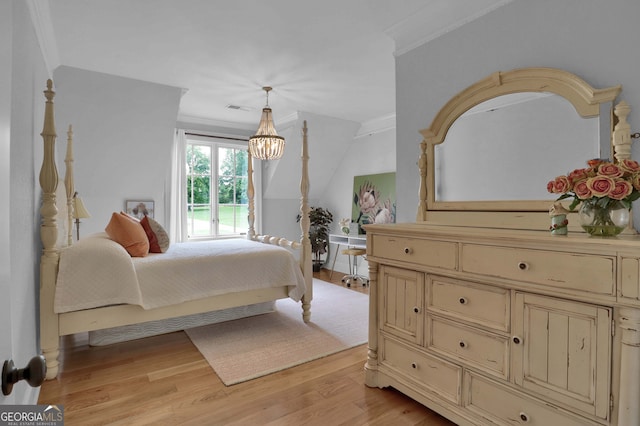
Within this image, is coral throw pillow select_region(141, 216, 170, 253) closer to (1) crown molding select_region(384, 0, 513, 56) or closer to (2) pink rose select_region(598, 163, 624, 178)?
(1) crown molding select_region(384, 0, 513, 56)

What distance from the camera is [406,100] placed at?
272 centimetres

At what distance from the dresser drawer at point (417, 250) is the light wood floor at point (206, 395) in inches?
33.9

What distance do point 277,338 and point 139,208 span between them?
2936 millimetres

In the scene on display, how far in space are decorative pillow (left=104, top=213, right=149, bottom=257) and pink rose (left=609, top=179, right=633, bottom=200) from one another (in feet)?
10.1

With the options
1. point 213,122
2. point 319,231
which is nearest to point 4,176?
point 213,122

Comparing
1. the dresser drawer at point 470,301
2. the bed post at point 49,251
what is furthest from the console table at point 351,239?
the bed post at point 49,251

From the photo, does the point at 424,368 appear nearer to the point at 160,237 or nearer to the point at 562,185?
the point at 562,185

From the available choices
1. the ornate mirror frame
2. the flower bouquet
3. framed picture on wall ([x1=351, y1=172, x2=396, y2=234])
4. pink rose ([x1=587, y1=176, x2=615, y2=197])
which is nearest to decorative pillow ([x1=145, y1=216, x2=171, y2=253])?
the ornate mirror frame

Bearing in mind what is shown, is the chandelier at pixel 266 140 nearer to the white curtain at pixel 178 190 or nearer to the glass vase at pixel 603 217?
the white curtain at pixel 178 190

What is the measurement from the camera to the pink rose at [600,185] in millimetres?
1325

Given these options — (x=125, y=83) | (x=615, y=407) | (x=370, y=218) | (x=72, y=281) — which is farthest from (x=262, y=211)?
(x=615, y=407)

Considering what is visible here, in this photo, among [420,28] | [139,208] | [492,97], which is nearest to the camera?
[492,97]

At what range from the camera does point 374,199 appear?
17.5ft

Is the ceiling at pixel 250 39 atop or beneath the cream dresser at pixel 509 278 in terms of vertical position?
atop
